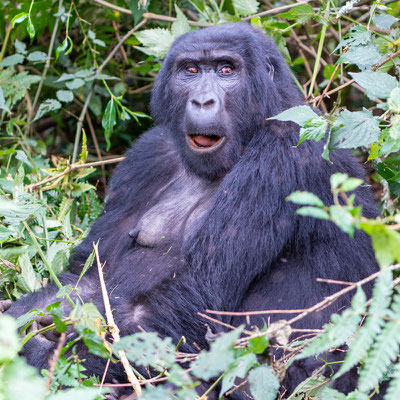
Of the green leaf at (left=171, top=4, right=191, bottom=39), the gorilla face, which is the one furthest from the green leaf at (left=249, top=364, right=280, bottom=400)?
the green leaf at (left=171, top=4, right=191, bottom=39)

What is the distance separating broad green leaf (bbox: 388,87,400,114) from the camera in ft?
9.23

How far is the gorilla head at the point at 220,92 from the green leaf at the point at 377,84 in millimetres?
1202

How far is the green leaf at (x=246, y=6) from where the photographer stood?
5.46 metres

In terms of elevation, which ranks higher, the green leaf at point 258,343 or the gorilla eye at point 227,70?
the gorilla eye at point 227,70

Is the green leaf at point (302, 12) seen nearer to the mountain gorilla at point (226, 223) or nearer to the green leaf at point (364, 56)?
the mountain gorilla at point (226, 223)

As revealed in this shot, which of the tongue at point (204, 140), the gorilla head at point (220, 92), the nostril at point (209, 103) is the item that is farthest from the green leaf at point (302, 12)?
the tongue at point (204, 140)

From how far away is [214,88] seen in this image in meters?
4.22

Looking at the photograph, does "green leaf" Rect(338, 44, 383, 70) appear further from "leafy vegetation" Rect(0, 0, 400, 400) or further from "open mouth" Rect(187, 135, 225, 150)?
"open mouth" Rect(187, 135, 225, 150)

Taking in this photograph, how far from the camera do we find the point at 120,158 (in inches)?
221

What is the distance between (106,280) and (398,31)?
277 cm

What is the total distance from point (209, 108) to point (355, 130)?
46.6 inches

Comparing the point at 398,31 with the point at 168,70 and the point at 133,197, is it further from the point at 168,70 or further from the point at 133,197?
the point at 133,197

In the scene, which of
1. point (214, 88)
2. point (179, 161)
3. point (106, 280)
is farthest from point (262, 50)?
point (106, 280)

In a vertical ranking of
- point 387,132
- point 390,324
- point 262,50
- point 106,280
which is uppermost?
point 262,50
